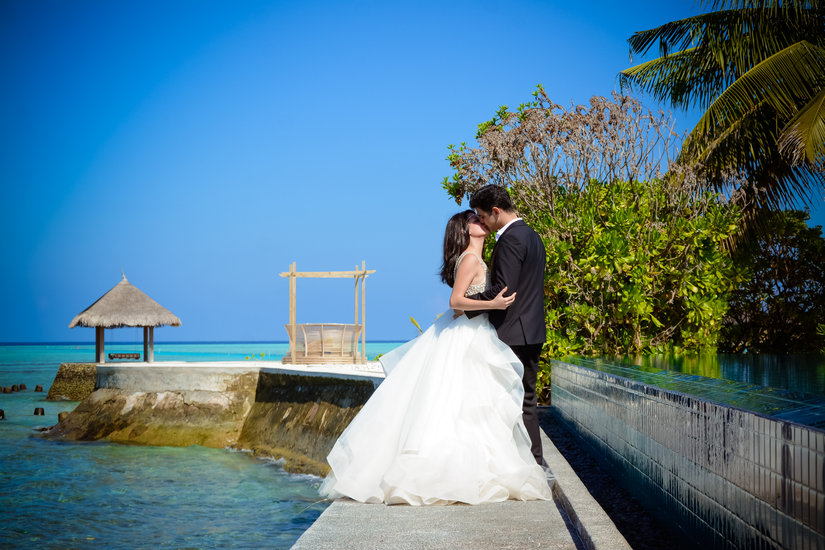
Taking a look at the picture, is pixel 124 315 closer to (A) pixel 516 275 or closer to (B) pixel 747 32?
(B) pixel 747 32

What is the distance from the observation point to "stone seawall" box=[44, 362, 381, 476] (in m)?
13.7

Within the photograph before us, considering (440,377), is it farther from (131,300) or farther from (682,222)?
(131,300)

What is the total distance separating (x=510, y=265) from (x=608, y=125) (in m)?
6.20

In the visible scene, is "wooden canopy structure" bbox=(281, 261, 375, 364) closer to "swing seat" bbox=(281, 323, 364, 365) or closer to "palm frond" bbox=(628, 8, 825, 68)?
"swing seat" bbox=(281, 323, 364, 365)

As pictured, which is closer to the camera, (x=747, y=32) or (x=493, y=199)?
(x=493, y=199)

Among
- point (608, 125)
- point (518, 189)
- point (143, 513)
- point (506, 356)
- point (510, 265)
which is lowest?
point (143, 513)

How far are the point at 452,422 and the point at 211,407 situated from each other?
13.3m

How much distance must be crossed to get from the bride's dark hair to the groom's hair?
205mm

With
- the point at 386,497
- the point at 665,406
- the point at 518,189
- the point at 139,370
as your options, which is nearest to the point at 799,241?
the point at 518,189

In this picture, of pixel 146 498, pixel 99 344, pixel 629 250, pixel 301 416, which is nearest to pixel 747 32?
pixel 629 250

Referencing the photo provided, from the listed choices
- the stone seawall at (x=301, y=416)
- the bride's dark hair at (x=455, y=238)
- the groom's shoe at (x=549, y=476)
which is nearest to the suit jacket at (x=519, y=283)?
the bride's dark hair at (x=455, y=238)

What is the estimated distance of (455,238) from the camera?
4.48 meters

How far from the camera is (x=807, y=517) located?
7.32ft

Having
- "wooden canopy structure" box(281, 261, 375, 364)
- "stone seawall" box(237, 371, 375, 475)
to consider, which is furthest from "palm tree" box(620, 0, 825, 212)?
"wooden canopy structure" box(281, 261, 375, 364)
